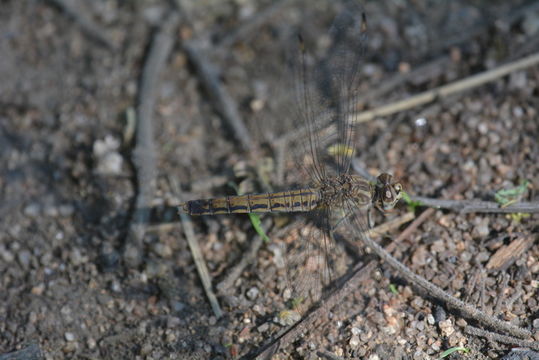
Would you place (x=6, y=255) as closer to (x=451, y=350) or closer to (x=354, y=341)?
(x=354, y=341)

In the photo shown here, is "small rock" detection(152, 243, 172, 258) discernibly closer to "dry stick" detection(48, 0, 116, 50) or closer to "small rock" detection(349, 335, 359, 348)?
"small rock" detection(349, 335, 359, 348)

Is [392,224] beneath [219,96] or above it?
beneath

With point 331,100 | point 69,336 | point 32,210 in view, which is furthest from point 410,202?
point 32,210

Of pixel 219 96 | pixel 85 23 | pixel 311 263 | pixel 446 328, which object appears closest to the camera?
pixel 446 328

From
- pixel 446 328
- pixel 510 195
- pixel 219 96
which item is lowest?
pixel 446 328

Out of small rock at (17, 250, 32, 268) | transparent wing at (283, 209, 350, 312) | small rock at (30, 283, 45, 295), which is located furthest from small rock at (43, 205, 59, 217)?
transparent wing at (283, 209, 350, 312)

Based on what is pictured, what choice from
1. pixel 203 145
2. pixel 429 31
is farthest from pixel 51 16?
pixel 429 31

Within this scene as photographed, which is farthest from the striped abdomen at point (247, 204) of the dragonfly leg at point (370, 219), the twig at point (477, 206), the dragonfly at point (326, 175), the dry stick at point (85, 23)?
the dry stick at point (85, 23)
